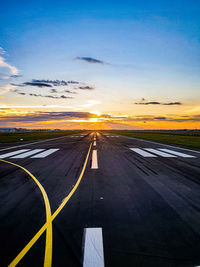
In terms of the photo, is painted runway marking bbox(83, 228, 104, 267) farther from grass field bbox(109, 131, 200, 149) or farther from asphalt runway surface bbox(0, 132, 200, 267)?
grass field bbox(109, 131, 200, 149)

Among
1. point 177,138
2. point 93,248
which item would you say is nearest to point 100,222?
point 93,248

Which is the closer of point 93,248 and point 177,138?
point 93,248

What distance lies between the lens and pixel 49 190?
6062 mm

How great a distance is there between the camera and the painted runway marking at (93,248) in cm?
276

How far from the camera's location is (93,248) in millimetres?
3076

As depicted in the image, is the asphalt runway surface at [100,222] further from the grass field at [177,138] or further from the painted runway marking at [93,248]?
the grass field at [177,138]

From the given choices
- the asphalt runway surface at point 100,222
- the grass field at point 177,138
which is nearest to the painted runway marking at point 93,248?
the asphalt runway surface at point 100,222

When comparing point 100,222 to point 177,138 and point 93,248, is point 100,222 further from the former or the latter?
point 177,138

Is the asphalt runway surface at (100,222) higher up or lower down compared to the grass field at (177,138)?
lower down

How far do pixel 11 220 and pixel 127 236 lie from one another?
3.32m

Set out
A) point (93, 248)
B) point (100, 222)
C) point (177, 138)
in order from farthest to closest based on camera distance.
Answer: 1. point (177, 138)
2. point (100, 222)
3. point (93, 248)

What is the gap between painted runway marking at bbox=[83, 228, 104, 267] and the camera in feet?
9.05

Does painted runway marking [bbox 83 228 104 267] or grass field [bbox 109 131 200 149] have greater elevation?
grass field [bbox 109 131 200 149]

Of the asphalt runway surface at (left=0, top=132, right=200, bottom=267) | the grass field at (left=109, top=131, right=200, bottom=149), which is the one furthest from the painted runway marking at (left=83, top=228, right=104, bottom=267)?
the grass field at (left=109, top=131, right=200, bottom=149)
